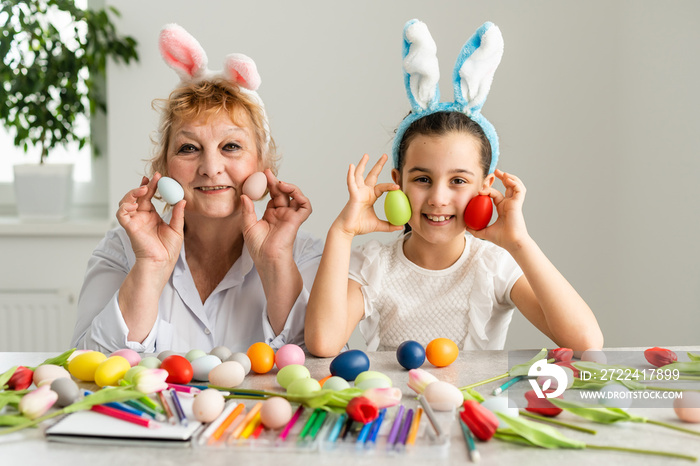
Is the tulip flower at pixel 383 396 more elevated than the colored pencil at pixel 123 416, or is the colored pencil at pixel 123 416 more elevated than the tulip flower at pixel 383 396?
the tulip flower at pixel 383 396

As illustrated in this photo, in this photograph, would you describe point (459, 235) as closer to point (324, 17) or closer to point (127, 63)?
point (324, 17)

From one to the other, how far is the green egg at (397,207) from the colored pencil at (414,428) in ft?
1.86

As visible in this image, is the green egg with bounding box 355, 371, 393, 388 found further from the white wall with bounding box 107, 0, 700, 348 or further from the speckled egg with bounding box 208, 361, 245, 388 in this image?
the white wall with bounding box 107, 0, 700, 348

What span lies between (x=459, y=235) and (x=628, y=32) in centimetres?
143

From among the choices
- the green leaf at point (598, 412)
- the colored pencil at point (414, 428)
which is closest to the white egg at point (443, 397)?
the colored pencil at point (414, 428)

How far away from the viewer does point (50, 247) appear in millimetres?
2678

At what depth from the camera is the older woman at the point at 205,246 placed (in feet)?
4.43

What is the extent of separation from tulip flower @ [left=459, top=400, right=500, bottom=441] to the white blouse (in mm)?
608

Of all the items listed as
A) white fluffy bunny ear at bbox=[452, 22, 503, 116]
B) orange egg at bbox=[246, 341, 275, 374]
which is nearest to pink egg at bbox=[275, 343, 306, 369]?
orange egg at bbox=[246, 341, 275, 374]

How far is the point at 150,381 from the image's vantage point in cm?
86

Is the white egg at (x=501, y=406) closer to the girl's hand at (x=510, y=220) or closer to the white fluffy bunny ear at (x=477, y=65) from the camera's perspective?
the girl's hand at (x=510, y=220)

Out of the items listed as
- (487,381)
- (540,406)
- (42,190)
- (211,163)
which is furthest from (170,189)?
(42,190)

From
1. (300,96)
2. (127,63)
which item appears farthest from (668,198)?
(127,63)

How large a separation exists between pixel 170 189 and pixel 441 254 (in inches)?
25.0
